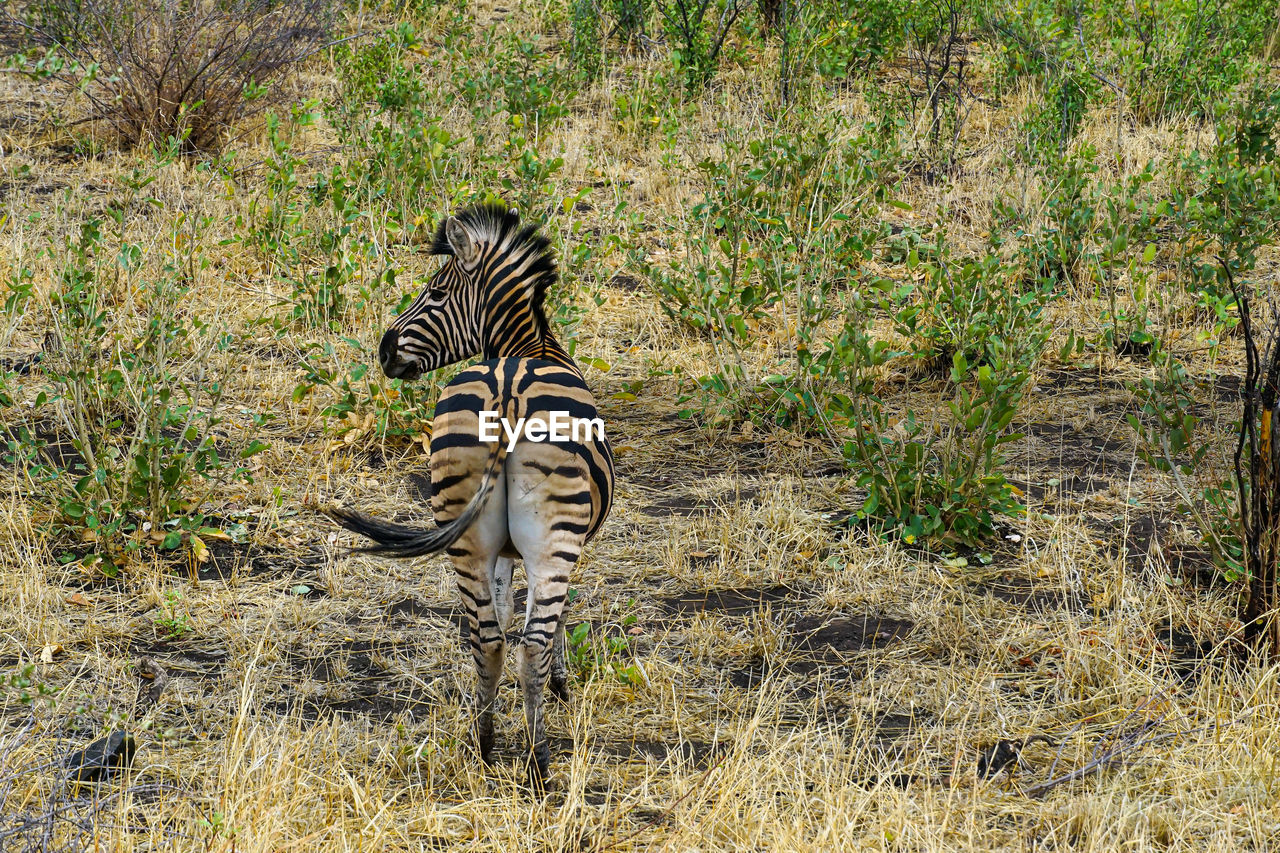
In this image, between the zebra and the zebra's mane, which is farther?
the zebra's mane

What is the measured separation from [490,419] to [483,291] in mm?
1113

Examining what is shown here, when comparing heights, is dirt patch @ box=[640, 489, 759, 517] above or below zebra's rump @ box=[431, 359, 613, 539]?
below

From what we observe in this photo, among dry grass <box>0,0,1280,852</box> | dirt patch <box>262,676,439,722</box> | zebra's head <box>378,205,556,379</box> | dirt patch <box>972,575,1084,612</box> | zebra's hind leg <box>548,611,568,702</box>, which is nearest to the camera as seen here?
dry grass <box>0,0,1280,852</box>

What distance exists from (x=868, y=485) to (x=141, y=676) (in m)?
2.92

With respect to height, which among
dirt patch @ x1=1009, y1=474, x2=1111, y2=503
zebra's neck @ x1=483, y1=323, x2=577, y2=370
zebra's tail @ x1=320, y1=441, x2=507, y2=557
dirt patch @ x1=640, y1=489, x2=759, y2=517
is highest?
zebra's neck @ x1=483, y1=323, x2=577, y2=370

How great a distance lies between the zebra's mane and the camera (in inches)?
169

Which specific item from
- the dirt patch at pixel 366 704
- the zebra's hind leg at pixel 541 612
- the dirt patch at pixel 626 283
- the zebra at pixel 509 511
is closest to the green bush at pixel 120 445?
the dirt patch at pixel 366 704

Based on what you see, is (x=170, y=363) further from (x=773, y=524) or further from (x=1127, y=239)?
(x=1127, y=239)

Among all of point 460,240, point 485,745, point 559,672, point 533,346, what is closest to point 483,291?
point 460,240

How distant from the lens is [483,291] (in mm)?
4398

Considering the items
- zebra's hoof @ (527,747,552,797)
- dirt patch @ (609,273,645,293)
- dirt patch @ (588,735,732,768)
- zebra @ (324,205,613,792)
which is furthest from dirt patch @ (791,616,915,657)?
dirt patch @ (609,273,645,293)

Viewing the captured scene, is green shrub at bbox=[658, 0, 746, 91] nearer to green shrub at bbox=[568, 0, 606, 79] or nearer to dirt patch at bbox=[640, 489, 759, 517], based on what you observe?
green shrub at bbox=[568, 0, 606, 79]

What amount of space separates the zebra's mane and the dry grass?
4.20ft

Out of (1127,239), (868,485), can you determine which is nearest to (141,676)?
(868,485)
